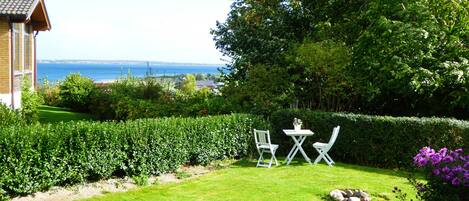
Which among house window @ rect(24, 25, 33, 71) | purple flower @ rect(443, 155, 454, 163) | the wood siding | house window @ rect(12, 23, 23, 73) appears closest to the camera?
purple flower @ rect(443, 155, 454, 163)

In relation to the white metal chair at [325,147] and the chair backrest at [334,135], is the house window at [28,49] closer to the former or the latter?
the white metal chair at [325,147]

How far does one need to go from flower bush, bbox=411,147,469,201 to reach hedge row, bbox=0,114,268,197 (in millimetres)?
5347

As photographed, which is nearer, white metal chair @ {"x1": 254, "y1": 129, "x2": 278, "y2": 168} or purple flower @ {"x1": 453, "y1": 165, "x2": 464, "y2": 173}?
purple flower @ {"x1": 453, "y1": 165, "x2": 464, "y2": 173}

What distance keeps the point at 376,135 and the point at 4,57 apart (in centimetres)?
1164

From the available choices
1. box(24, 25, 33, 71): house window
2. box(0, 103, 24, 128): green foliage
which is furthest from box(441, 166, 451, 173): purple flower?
box(24, 25, 33, 71): house window

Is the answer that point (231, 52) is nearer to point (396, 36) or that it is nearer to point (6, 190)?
point (396, 36)

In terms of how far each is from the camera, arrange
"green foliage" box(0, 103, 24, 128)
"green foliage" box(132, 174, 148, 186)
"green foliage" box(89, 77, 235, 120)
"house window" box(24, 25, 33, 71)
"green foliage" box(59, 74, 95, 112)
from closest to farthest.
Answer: "green foliage" box(132, 174, 148, 186), "green foliage" box(0, 103, 24, 128), "green foliage" box(89, 77, 235, 120), "house window" box(24, 25, 33, 71), "green foliage" box(59, 74, 95, 112)

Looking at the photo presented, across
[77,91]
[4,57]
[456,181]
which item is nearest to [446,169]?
[456,181]

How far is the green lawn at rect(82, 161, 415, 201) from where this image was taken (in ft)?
26.5

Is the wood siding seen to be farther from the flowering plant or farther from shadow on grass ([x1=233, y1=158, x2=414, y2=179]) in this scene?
the flowering plant

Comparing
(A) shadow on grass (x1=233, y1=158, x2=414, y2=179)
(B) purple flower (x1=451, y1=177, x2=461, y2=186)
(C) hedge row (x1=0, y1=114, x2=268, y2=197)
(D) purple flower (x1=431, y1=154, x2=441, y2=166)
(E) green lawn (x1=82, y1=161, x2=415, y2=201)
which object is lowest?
(A) shadow on grass (x1=233, y1=158, x2=414, y2=179)

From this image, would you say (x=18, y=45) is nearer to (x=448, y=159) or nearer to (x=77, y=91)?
(x=77, y=91)

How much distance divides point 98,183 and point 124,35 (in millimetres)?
73571

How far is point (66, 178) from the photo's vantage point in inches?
313
